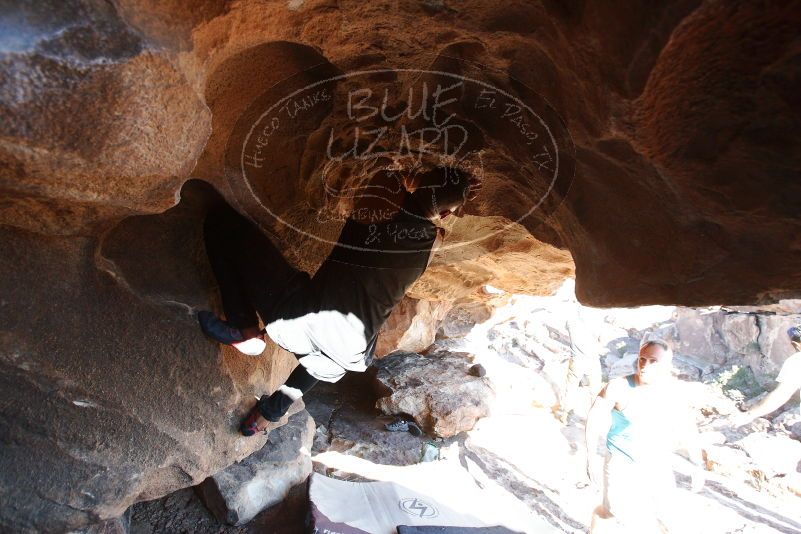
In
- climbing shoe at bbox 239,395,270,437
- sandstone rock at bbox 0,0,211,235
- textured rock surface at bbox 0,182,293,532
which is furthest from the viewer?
climbing shoe at bbox 239,395,270,437

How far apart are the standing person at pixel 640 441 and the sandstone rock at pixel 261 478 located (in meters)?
1.67

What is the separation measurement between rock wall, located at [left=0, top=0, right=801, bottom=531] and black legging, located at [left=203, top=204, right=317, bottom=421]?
0.25 feet

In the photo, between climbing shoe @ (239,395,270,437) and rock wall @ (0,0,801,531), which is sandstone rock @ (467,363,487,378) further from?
climbing shoe @ (239,395,270,437)

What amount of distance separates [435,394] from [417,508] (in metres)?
1.87

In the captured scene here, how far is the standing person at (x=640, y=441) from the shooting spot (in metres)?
2.55

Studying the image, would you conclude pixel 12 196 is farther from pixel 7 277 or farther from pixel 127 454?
pixel 127 454

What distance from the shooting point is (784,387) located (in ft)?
21.8

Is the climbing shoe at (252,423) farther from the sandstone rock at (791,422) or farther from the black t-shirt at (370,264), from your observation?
the sandstone rock at (791,422)

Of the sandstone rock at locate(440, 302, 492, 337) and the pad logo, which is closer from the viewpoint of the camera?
the pad logo

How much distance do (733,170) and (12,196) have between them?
1.62 m

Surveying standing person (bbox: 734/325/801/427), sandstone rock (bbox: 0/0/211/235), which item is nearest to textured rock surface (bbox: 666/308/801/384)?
standing person (bbox: 734/325/801/427)

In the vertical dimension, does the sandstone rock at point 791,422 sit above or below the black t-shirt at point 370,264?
below

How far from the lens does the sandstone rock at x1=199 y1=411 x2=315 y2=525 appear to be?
7.38ft

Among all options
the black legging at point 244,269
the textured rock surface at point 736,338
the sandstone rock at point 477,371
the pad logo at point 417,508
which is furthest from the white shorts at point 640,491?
the textured rock surface at point 736,338
